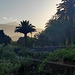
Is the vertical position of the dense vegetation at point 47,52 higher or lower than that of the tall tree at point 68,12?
lower

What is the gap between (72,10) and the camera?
3597 centimetres

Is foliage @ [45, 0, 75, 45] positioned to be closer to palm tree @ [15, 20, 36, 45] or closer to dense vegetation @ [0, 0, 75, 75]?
dense vegetation @ [0, 0, 75, 75]

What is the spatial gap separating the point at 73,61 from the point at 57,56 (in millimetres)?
1582

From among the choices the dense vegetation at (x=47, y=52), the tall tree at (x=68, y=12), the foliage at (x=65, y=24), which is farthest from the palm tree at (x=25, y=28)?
the tall tree at (x=68, y=12)

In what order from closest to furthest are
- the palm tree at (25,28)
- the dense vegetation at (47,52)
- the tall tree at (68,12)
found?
the dense vegetation at (47,52) < the tall tree at (68,12) < the palm tree at (25,28)

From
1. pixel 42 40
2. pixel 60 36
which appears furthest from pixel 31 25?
pixel 60 36

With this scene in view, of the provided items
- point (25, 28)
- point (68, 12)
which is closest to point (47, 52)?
point (68, 12)

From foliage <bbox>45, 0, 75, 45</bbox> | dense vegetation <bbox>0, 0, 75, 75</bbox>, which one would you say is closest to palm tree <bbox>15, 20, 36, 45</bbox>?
dense vegetation <bbox>0, 0, 75, 75</bbox>

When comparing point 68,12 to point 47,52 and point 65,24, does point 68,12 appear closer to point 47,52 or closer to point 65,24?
point 65,24

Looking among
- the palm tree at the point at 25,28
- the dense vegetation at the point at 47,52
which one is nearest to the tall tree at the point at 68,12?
the dense vegetation at the point at 47,52

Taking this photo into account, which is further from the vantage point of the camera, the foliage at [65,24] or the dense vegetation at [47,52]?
the foliage at [65,24]

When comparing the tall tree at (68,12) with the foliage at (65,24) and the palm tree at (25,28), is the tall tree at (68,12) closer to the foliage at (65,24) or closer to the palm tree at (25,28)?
the foliage at (65,24)

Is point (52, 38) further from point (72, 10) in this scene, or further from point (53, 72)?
point (53, 72)

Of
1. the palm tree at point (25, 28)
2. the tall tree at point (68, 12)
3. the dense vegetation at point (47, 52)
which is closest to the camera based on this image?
the dense vegetation at point (47, 52)
